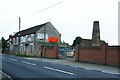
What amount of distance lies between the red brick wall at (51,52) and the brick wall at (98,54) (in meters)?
7.01

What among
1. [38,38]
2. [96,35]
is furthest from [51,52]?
[38,38]

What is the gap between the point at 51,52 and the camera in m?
33.9

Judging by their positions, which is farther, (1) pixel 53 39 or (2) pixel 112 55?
(1) pixel 53 39

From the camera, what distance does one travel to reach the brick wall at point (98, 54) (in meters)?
19.4

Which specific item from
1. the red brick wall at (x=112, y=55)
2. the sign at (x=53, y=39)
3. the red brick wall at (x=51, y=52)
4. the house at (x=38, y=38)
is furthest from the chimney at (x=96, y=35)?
the red brick wall at (x=112, y=55)

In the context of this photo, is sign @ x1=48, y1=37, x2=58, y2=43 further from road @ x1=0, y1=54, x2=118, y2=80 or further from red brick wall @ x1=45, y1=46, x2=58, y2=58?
road @ x1=0, y1=54, x2=118, y2=80

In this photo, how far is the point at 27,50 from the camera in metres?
A: 51.5

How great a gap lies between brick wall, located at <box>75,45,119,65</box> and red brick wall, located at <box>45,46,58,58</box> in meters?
7.01

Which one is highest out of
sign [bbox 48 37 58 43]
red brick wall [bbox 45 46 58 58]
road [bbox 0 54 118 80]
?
sign [bbox 48 37 58 43]

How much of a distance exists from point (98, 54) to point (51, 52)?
1394cm

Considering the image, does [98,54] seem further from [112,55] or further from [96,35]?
[96,35]

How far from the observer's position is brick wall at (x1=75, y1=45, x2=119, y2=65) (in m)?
19.4

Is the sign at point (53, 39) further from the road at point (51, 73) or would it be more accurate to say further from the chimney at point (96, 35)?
the road at point (51, 73)

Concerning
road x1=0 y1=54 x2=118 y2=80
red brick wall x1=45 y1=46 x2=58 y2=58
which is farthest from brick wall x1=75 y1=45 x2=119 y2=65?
red brick wall x1=45 y1=46 x2=58 y2=58
